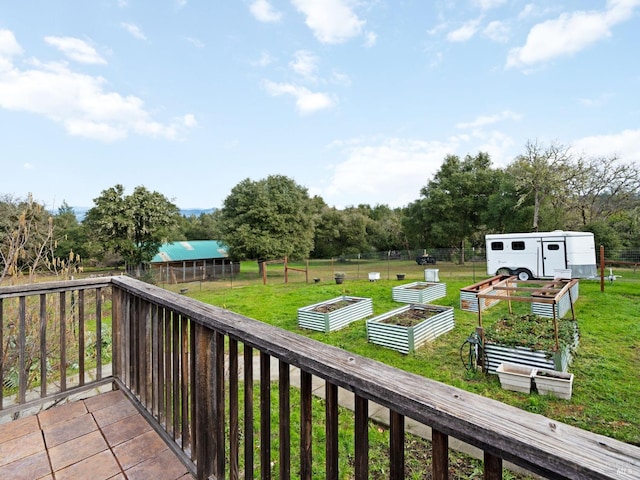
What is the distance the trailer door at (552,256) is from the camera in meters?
11.7

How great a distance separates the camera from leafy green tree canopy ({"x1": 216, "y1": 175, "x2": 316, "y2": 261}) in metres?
19.9

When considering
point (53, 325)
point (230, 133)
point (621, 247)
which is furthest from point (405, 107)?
point (621, 247)

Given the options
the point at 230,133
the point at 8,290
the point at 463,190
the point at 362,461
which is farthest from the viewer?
the point at 463,190

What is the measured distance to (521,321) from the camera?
506cm

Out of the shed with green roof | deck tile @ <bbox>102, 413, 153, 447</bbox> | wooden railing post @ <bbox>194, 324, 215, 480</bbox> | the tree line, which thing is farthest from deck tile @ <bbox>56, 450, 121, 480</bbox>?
the tree line

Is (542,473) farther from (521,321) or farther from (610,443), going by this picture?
(521,321)

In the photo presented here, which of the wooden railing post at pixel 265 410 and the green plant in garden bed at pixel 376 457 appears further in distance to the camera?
the green plant in garden bed at pixel 376 457

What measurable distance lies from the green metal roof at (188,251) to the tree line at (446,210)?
14.8 ft

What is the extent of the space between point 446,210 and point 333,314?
652 inches

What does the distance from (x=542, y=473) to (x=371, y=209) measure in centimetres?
4020

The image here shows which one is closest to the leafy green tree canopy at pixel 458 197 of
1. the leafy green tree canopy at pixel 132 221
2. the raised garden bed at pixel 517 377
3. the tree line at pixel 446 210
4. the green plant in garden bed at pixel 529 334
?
the tree line at pixel 446 210

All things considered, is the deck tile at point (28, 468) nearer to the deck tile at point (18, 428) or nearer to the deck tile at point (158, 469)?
the deck tile at point (18, 428)

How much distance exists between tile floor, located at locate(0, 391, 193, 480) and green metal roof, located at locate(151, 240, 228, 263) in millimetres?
22140

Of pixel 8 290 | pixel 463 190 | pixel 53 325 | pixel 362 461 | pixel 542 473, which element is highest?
pixel 463 190
